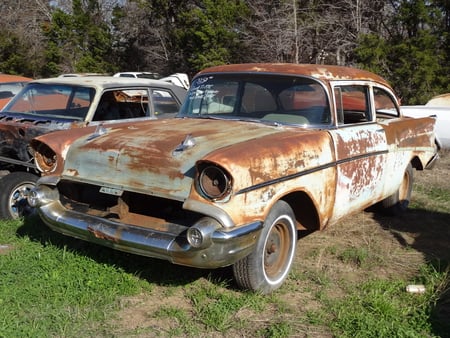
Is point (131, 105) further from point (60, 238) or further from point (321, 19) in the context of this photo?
point (321, 19)

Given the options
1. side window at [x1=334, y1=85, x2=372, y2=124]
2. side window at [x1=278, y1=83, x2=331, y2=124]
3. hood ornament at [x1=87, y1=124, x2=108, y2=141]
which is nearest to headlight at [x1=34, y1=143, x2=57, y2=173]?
hood ornament at [x1=87, y1=124, x2=108, y2=141]

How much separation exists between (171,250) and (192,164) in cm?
57

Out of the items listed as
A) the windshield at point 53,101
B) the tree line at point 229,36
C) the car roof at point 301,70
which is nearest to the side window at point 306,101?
the car roof at point 301,70

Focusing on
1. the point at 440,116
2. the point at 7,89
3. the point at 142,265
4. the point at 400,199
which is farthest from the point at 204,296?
the point at 7,89

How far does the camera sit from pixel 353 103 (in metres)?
5.14

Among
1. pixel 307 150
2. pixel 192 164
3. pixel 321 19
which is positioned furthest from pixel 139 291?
pixel 321 19

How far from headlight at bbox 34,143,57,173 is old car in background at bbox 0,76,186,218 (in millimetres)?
1029

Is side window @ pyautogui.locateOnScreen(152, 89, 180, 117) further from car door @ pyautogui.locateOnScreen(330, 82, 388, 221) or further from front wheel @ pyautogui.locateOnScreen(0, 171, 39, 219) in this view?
car door @ pyautogui.locateOnScreen(330, 82, 388, 221)

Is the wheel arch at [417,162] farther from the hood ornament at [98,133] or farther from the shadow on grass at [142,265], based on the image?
the hood ornament at [98,133]

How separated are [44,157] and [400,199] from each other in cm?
385

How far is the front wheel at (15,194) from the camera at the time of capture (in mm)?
4906

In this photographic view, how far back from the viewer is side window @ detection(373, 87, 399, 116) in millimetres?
5426

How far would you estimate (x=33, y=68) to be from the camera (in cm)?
2648

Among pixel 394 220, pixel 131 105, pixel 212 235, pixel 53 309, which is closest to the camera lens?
pixel 212 235
